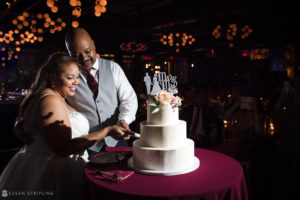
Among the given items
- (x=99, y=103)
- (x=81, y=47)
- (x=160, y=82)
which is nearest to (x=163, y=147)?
(x=160, y=82)

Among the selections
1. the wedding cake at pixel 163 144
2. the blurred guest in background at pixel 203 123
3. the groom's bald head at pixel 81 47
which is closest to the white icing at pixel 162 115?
the wedding cake at pixel 163 144

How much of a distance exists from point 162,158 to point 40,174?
0.93 meters

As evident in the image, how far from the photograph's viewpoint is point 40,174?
176cm

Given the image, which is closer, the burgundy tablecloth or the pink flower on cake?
the burgundy tablecloth

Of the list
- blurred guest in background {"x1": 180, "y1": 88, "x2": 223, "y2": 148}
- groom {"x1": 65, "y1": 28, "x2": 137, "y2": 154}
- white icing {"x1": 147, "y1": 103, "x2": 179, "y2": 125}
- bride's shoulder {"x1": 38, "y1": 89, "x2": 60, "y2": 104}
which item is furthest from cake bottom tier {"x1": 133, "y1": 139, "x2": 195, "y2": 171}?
blurred guest in background {"x1": 180, "y1": 88, "x2": 223, "y2": 148}

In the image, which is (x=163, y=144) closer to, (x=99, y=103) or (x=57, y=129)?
(x=57, y=129)

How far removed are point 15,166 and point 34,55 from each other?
1096 centimetres

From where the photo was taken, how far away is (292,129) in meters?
3.15

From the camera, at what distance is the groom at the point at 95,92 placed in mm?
2420

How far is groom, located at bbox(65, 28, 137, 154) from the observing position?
2.42 m

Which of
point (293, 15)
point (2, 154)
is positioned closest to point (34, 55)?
point (2, 154)

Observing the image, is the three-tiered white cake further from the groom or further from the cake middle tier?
the groom

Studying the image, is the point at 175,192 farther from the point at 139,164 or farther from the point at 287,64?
the point at 287,64

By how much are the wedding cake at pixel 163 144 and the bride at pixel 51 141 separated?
28 centimetres
